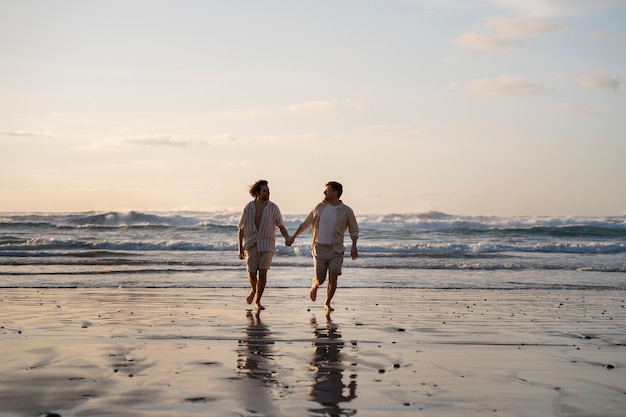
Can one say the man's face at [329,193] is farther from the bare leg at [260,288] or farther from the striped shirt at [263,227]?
the bare leg at [260,288]

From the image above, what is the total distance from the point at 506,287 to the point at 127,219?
1323 inches

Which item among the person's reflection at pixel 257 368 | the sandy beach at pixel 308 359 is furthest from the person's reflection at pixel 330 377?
the person's reflection at pixel 257 368

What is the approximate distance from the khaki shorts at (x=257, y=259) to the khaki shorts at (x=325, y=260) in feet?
2.40

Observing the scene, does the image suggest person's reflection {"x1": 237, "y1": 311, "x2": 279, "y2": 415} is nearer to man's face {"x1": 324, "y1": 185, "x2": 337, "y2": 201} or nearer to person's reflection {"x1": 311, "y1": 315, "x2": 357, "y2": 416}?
person's reflection {"x1": 311, "y1": 315, "x2": 357, "y2": 416}

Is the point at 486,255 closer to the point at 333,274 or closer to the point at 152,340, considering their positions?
the point at 333,274

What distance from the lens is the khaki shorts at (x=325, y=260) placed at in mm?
11812

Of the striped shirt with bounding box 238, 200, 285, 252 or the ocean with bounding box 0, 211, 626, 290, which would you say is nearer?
the striped shirt with bounding box 238, 200, 285, 252

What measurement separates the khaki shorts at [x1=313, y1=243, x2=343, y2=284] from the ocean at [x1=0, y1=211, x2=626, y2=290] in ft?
13.6

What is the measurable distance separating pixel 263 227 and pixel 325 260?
107 centimetres

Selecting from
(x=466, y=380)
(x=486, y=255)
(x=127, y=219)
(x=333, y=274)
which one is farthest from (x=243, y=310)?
(x=127, y=219)

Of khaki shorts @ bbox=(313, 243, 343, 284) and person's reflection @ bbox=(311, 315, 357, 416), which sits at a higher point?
khaki shorts @ bbox=(313, 243, 343, 284)

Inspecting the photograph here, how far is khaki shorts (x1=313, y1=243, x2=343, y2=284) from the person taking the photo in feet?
38.8

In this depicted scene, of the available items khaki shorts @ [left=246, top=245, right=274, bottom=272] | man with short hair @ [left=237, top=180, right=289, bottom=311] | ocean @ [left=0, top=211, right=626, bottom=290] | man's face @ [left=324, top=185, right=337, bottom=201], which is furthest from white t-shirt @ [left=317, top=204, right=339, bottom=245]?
ocean @ [left=0, top=211, right=626, bottom=290]

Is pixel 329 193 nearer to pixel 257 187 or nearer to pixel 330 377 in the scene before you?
pixel 257 187
